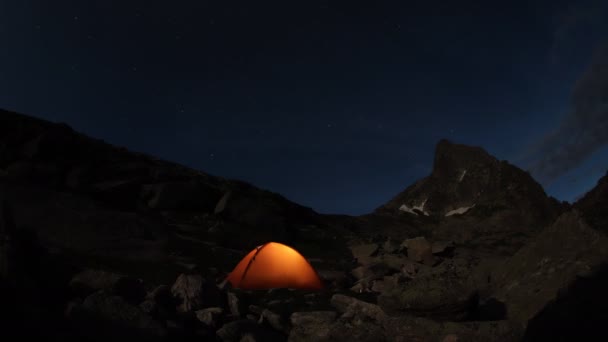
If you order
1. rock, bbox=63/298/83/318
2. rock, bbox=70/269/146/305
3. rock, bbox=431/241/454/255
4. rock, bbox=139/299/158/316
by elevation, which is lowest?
rock, bbox=139/299/158/316

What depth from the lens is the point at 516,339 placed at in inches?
237

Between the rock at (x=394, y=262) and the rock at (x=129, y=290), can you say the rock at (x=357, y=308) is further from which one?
the rock at (x=394, y=262)

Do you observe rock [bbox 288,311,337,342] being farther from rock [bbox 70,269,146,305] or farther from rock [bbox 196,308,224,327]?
rock [bbox 70,269,146,305]

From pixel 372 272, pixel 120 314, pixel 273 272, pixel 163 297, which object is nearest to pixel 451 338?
pixel 163 297

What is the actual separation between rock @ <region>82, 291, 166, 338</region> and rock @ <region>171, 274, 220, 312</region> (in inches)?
71.9

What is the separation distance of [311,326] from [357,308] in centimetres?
180

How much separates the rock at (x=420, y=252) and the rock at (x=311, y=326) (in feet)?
45.7

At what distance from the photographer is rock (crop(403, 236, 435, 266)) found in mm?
19828

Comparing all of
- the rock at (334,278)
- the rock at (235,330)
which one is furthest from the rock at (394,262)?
the rock at (235,330)

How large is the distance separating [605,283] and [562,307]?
1207 mm

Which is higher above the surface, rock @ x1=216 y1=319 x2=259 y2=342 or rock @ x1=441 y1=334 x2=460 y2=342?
rock @ x1=441 y1=334 x2=460 y2=342

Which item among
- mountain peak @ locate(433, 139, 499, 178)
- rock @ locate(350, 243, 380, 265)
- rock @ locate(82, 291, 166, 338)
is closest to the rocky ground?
rock @ locate(82, 291, 166, 338)

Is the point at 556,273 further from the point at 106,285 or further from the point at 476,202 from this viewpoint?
the point at 476,202

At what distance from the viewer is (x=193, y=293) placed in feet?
23.1
